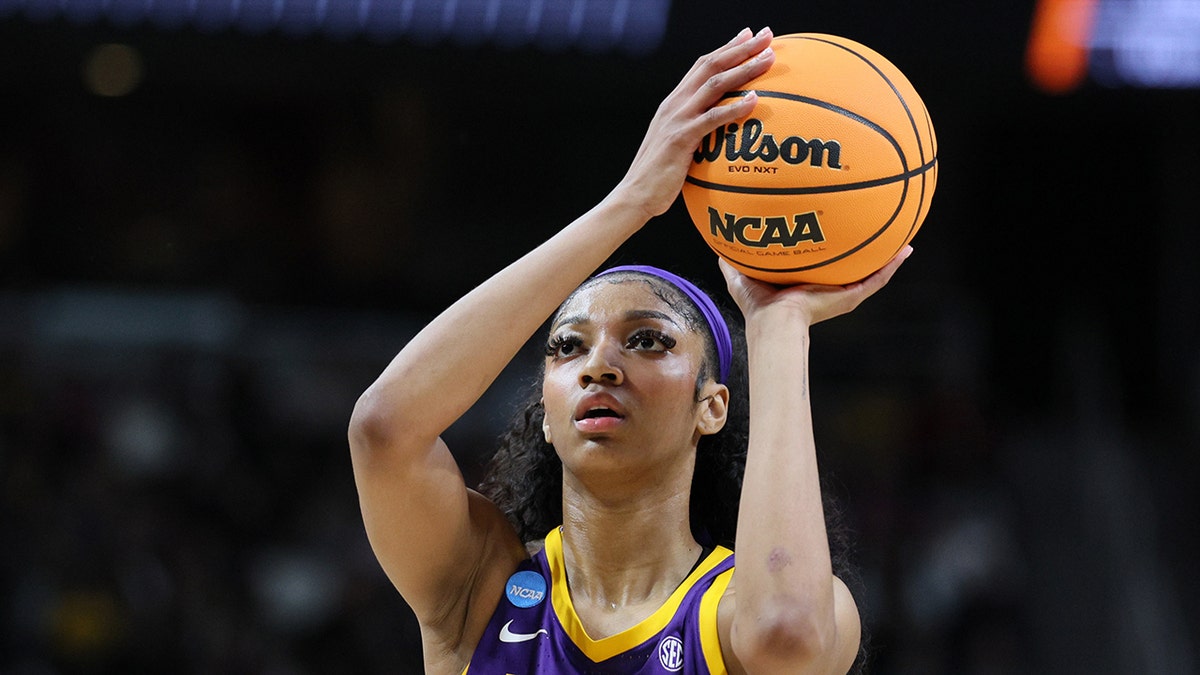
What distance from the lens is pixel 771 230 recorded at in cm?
258

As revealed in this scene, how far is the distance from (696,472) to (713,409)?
0.81 ft

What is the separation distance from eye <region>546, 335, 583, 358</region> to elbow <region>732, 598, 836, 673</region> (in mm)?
741

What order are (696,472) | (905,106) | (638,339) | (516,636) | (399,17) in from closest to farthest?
(905,106), (516,636), (638,339), (696,472), (399,17)

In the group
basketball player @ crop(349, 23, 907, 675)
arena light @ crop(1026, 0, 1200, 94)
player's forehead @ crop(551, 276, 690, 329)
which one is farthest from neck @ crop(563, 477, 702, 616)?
arena light @ crop(1026, 0, 1200, 94)

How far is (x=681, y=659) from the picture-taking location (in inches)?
106

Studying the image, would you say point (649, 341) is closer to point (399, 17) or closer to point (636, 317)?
point (636, 317)

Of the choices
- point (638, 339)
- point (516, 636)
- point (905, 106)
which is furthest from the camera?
point (638, 339)

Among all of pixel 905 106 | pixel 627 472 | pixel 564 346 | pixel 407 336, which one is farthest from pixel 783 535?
pixel 407 336

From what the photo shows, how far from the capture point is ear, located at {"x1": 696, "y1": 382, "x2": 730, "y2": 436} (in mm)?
3016

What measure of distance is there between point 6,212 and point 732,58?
7.72 metres

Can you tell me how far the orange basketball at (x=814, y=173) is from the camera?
257 cm

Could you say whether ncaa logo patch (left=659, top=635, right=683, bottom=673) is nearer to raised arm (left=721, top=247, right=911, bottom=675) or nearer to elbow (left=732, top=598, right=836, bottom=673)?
raised arm (left=721, top=247, right=911, bottom=675)

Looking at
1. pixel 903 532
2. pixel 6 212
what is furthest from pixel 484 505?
pixel 6 212

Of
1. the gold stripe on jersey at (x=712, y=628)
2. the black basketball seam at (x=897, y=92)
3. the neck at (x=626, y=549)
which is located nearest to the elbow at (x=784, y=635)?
the gold stripe on jersey at (x=712, y=628)
